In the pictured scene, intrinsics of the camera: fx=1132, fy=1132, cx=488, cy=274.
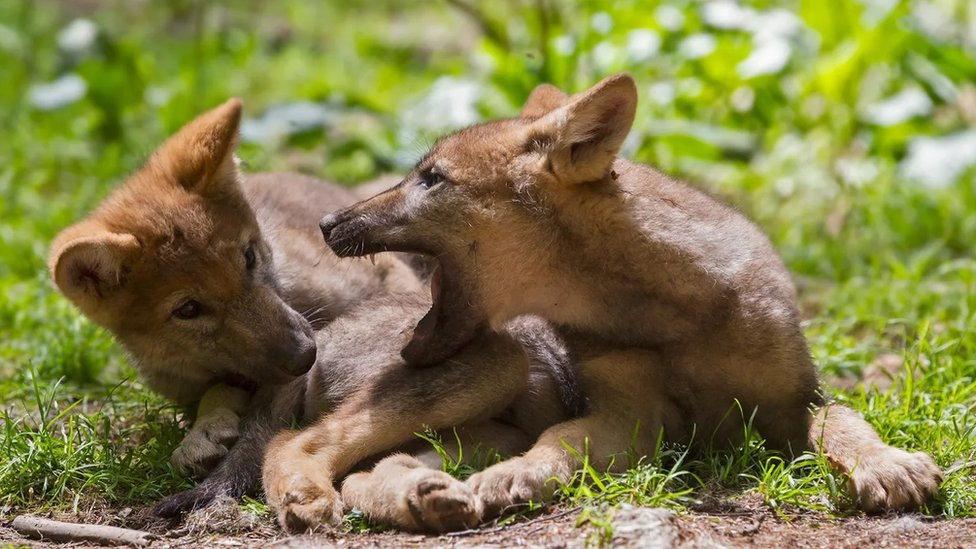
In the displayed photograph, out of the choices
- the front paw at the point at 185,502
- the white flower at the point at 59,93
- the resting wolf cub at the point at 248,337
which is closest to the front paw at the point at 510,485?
the resting wolf cub at the point at 248,337

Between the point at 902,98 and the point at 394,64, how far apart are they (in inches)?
201

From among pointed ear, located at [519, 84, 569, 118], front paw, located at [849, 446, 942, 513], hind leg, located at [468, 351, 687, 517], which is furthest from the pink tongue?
front paw, located at [849, 446, 942, 513]

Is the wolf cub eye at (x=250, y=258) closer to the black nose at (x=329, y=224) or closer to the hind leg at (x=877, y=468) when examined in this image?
the black nose at (x=329, y=224)

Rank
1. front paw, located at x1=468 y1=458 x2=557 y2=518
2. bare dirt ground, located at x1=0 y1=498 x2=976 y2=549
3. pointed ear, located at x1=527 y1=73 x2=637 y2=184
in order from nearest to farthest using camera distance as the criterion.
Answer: bare dirt ground, located at x1=0 y1=498 x2=976 y2=549 < front paw, located at x1=468 y1=458 x2=557 y2=518 < pointed ear, located at x1=527 y1=73 x2=637 y2=184

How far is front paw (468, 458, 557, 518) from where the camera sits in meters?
3.86

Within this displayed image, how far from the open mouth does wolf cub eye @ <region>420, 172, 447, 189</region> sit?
0.35 metres

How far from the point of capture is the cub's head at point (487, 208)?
4.29 metres

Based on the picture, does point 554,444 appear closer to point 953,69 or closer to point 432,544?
point 432,544

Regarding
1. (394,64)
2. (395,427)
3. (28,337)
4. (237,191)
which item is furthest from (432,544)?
(394,64)

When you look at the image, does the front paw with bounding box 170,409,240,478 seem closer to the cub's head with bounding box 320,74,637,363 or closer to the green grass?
the green grass

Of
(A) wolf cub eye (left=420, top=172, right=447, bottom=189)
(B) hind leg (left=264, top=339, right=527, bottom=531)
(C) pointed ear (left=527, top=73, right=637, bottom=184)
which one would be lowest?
(B) hind leg (left=264, top=339, right=527, bottom=531)

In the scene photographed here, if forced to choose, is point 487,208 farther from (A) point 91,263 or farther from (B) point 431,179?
(A) point 91,263

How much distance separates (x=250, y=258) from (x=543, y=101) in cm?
149

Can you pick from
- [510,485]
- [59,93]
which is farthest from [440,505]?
[59,93]
